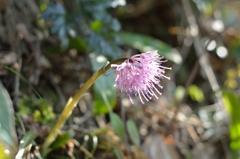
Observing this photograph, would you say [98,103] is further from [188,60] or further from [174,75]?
[188,60]

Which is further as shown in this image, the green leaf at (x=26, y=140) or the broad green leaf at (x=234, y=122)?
the broad green leaf at (x=234, y=122)

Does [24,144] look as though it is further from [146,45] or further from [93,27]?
[146,45]

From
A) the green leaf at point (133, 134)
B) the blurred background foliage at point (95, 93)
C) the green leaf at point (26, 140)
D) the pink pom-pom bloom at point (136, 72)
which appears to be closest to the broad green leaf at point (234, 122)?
the blurred background foliage at point (95, 93)

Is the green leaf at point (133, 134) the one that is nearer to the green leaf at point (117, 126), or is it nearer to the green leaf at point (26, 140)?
the green leaf at point (117, 126)

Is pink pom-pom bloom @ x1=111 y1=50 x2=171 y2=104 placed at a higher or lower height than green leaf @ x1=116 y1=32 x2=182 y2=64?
lower

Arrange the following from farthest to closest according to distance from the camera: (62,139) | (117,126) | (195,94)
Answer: (195,94) < (117,126) < (62,139)

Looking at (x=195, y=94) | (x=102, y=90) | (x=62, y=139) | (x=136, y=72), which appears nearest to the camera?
(x=136, y=72)

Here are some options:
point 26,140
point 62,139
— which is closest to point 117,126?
point 62,139

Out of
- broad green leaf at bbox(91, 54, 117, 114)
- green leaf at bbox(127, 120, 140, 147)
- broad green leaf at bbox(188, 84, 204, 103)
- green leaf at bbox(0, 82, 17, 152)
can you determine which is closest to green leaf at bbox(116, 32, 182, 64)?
broad green leaf at bbox(188, 84, 204, 103)

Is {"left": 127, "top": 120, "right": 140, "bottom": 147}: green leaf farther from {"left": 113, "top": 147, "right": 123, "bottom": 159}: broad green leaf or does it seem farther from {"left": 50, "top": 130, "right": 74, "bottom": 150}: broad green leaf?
{"left": 50, "top": 130, "right": 74, "bottom": 150}: broad green leaf
